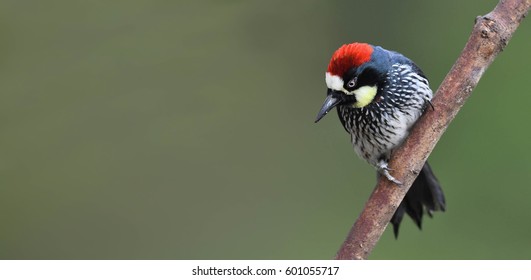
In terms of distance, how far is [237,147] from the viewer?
5680 mm

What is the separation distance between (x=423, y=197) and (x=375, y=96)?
54 centimetres

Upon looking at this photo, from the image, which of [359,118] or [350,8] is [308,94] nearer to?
[350,8]

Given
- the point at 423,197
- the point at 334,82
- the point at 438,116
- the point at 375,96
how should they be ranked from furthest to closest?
the point at 423,197, the point at 375,96, the point at 334,82, the point at 438,116

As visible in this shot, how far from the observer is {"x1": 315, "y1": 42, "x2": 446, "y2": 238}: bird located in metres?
2.91

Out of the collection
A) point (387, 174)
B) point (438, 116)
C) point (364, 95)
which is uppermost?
point (364, 95)

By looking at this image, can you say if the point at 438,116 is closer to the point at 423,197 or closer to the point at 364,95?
the point at 364,95

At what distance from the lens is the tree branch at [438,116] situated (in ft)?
8.61

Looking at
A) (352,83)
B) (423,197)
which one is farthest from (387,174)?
(423,197)

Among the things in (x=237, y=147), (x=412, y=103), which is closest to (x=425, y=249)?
(x=237, y=147)

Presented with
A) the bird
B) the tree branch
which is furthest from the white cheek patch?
the tree branch

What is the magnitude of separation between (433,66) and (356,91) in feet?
7.98

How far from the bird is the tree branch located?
174mm

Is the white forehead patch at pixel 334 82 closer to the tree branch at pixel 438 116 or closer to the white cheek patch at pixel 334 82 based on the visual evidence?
the white cheek patch at pixel 334 82

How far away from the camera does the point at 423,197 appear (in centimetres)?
330
